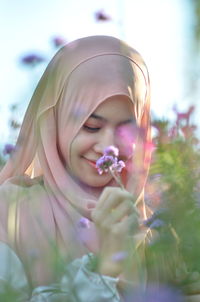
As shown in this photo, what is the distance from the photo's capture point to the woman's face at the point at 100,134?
1915 mm

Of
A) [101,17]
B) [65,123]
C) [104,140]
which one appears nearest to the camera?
[101,17]

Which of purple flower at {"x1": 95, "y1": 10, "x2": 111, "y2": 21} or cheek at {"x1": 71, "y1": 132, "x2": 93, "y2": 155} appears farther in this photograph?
cheek at {"x1": 71, "y1": 132, "x2": 93, "y2": 155}

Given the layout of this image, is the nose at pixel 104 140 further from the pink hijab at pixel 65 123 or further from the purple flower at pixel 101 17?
the purple flower at pixel 101 17

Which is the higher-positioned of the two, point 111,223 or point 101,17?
point 101,17

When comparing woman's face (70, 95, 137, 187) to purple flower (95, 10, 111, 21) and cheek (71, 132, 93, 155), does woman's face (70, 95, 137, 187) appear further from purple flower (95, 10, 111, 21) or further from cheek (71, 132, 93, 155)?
purple flower (95, 10, 111, 21)

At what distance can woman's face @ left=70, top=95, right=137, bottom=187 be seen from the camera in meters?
1.92

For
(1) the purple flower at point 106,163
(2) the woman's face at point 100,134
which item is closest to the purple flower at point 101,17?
(1) the purple flower at point 106,163

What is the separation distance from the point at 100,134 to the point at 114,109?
94mm

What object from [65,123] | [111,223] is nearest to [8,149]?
[111,223]

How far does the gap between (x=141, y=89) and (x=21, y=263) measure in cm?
69

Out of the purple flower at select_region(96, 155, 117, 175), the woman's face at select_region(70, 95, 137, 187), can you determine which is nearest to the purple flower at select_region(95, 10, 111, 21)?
the purple flower at select_region(96, 155, 117, 175)

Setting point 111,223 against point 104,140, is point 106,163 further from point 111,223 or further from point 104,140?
point 104,140

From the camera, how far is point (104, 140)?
6.25 ft

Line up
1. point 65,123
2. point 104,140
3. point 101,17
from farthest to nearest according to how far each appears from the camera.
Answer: point 65,123
point 104,140
point 101,17
